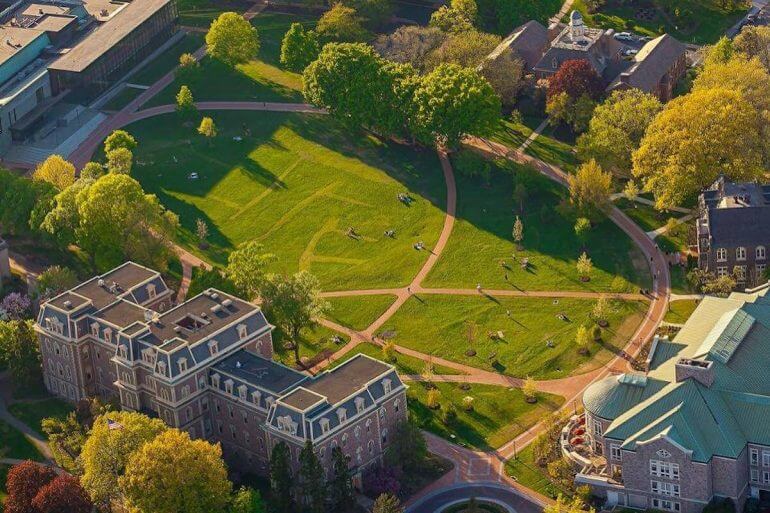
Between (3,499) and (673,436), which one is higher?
(673,436)

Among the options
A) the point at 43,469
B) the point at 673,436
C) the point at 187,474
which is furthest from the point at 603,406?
the point at 43,469

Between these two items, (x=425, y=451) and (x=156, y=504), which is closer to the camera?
(x=156, y=504)

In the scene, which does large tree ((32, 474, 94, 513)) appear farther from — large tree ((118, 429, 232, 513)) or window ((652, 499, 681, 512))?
window ((652, 499, 681, 512))

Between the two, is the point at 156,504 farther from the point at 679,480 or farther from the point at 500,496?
the point at 679,480

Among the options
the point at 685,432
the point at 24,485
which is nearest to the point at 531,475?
the point at 685,432

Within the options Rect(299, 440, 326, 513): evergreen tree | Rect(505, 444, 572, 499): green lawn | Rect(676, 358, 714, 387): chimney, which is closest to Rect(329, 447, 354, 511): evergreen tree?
Rect(299, 440, 326, 513): evergreen tree

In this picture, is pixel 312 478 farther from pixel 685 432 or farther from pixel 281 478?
pixel 685 432
